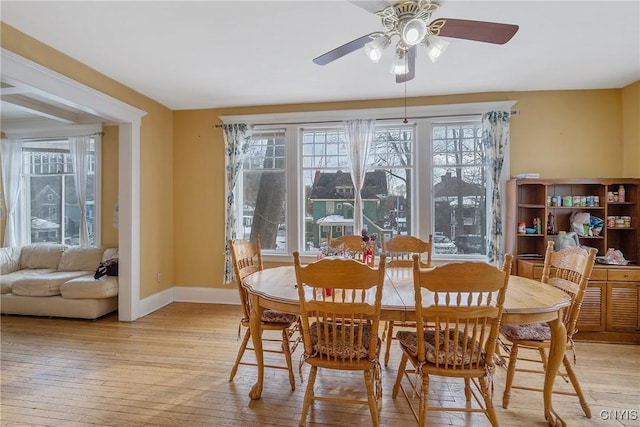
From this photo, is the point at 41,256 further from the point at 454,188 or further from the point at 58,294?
the point at 454,188

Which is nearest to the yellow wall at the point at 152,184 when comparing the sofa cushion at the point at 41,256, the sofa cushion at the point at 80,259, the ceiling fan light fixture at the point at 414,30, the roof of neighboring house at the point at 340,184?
the sofa cushion at the point at 80,259

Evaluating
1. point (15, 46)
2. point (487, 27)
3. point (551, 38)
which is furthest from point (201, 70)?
point (551, 38)

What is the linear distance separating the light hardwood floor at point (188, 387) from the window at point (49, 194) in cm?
198

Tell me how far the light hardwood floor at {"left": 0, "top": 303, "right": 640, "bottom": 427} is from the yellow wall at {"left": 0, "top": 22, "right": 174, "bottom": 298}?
0.97 metres

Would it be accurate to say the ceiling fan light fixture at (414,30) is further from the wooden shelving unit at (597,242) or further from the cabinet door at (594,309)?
the cabinet door at (594,309)

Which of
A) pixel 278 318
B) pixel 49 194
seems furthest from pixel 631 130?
pixel 49 194

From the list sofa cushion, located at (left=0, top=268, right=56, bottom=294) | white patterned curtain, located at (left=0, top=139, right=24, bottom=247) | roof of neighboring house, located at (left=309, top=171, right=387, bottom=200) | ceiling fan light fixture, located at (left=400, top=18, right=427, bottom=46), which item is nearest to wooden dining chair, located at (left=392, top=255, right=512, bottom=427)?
ceiling fan light fixture, located at (left=400, top=18, right=427, bottom=46)

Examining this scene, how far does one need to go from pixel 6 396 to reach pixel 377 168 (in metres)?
3.99

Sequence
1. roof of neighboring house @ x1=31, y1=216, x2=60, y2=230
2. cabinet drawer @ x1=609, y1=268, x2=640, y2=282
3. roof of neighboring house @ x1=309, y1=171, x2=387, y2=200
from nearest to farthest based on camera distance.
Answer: cabinet drawer @ x1=609, y1=268, x2=640, y2=282 < roof of neighboring house @ x1=309, y1=171, x2=387, y2=200 < roof of neighboring house @ x1=31, y1=216, x2=60, y2=230

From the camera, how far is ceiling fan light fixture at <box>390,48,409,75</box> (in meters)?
2.06

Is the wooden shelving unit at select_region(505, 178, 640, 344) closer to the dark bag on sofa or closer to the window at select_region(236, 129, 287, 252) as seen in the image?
the window at select_region(236, 129, 287, 252)

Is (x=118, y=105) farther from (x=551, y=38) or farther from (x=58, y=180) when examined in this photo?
(x=551, y=38)

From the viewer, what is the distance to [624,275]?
9.69 ft

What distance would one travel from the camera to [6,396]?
7.07 ft
